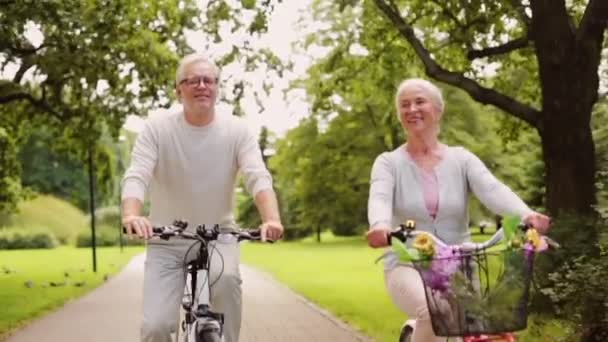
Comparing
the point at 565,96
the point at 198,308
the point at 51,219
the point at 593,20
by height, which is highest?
the point at 593,20

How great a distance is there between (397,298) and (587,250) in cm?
520

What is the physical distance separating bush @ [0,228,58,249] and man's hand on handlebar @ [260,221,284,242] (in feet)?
210

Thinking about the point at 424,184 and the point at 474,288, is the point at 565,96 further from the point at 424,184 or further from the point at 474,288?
the point at 474,288

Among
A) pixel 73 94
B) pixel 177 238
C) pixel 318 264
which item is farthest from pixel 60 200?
pixel 177 238

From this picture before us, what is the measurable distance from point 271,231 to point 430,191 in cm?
77

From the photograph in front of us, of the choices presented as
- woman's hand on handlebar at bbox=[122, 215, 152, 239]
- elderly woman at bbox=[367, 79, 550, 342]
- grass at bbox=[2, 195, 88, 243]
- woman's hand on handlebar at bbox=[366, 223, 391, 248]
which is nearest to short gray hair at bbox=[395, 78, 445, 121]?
elderly woman at bbox=[367, 79, 550, 342]

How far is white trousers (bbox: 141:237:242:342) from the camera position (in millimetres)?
4711

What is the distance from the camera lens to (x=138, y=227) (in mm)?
4355

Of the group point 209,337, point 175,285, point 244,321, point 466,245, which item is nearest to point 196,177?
point 175,285

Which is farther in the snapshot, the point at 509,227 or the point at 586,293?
the point at 586,293

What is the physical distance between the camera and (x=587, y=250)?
944 centimetres

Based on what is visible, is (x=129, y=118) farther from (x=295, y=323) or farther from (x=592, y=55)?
(x=592, y=55)

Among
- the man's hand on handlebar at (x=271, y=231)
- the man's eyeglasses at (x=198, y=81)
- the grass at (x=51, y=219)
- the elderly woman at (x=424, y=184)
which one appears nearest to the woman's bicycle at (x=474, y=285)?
the elderly woman at (x=424, y=184)

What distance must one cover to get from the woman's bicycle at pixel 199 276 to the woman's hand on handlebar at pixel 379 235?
0.56m
